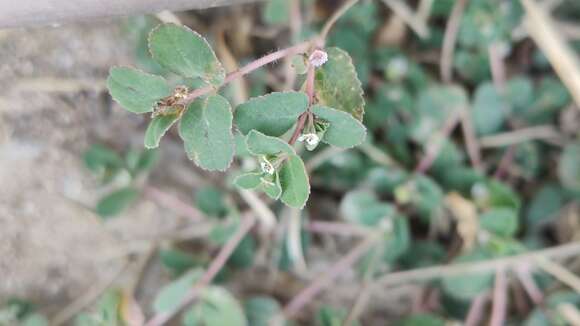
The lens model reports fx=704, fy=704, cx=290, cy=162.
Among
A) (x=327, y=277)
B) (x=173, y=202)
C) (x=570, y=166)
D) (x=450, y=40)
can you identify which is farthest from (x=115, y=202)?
(x=570, y=166)

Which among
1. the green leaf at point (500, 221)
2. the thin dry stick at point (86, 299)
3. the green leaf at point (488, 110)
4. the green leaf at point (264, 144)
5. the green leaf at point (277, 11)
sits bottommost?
the thin dry stick at point (86, 299)

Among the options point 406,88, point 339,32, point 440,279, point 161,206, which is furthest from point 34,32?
point 440,279

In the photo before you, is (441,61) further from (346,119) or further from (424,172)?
(346,119)

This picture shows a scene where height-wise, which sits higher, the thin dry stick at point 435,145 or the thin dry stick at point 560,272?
the thin dry stick at point 435,145

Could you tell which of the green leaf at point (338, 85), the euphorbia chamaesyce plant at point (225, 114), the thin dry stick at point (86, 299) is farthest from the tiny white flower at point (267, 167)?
the thin dry stick at point (86, 299)

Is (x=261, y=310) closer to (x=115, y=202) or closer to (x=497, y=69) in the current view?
(x=115, y=202)

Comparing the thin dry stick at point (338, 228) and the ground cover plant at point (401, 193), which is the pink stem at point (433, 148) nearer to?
the ground cover plant at point (401, 193)

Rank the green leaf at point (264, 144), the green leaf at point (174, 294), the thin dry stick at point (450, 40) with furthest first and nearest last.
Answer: the thin dry stick at point (450, 40), the green leaf at point (174, 294), the green leaf at point (264, 144)
